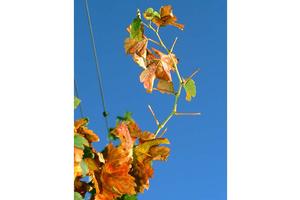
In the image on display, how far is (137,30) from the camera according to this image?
69 centimetres

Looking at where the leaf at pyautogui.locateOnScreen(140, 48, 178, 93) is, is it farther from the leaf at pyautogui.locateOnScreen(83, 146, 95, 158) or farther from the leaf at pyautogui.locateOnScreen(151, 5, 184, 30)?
the leaf at pyautogui.locateOnScreen(83, 146, 95, 158)

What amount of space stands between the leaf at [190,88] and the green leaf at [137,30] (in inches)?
3.7

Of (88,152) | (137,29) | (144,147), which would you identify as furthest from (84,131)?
(137,29)

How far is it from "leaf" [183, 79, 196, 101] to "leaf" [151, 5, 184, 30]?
0.08 meters

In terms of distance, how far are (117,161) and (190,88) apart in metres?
0.20

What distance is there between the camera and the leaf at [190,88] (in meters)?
0.70

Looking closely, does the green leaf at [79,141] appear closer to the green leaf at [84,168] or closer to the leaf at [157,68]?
the green leaf at [84,168]
